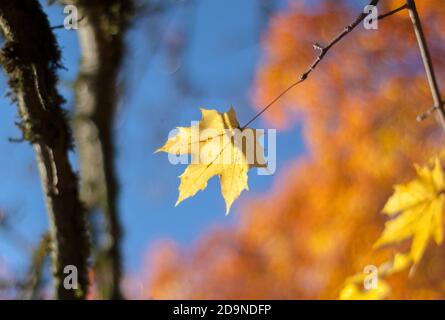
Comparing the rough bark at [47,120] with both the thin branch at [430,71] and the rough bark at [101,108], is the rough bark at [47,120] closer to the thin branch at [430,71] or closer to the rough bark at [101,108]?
the rough bark at [101,108]

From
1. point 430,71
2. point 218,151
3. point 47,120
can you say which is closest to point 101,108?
point 47,120

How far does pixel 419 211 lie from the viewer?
3.26 feet

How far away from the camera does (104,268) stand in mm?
1925

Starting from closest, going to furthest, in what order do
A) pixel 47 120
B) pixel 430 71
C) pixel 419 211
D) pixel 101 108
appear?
pixel 430 71
pixel 419 211
pixel 47 120
pixel 101 108

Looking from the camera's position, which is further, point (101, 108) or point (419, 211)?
point (101, 108)

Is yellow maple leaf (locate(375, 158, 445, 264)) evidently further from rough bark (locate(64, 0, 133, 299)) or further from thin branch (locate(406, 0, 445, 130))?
rough bark (locate(64, 0, 133, 299))

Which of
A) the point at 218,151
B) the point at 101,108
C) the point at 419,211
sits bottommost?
the point at 419,211

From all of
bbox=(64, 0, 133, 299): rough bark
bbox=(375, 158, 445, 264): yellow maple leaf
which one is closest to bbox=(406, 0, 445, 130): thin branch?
bbox=(375, 158, 445, 264): yellow maple leaf

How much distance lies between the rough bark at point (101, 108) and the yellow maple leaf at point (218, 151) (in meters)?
1.07

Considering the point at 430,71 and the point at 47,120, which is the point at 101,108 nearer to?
the point at 47,120

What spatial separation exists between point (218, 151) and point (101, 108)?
1.60 m
